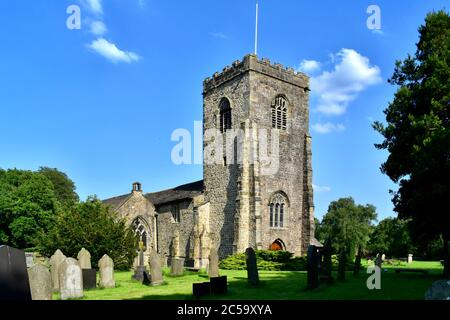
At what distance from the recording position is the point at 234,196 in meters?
29.2

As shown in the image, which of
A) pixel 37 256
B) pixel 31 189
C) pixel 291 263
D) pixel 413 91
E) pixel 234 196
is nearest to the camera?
pixel 413 91

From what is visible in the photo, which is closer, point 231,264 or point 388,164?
point 388,164

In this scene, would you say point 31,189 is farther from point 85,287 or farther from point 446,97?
point 446,97

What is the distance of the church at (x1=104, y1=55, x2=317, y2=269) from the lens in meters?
28.5

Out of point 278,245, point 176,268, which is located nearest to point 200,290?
point 176,268

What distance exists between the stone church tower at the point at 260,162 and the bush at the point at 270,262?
1413mm

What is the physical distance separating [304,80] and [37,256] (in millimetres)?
26932

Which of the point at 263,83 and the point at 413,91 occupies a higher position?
the point at 263,83

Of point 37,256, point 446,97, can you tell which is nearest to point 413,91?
point 446,97

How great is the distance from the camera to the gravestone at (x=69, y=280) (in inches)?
521

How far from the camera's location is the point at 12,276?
20.9 feet

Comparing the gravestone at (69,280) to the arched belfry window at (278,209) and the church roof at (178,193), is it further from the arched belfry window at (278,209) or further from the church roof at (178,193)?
the church roof at (178,193)

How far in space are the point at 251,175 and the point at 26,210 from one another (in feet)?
85.4

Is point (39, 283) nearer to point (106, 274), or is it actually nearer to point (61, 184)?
point (106, 274)
